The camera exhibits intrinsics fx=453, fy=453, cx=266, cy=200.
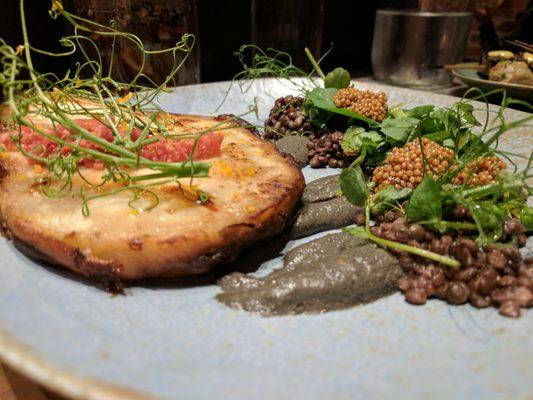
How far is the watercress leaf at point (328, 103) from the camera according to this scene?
2814 mm

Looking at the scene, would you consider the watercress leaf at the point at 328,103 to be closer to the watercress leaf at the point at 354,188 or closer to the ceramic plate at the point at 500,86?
the watercress leaf at the point at 354,188

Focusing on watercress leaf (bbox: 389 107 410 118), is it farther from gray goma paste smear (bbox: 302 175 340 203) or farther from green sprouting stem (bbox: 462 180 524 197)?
green sprouting stem (bbox: 462 180 524 197)

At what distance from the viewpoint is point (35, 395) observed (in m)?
1.50

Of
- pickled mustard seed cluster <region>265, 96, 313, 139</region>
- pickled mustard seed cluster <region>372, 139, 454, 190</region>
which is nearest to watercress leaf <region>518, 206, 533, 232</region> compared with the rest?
pickled mustard seed cluster <region>372, 139, 454, 190</region>

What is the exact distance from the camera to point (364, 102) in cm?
287

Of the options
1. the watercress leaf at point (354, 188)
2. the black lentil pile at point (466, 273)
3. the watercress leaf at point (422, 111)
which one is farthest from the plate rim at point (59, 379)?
the watercress leaf at point (422, 111)

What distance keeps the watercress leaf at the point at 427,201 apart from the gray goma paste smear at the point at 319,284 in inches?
9.1

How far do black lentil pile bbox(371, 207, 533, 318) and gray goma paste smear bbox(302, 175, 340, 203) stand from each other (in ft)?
1.95

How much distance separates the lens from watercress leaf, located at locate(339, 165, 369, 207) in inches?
86.0

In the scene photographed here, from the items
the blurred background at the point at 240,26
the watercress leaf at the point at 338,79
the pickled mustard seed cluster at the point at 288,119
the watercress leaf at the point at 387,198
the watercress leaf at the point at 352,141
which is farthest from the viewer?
the blurred background at the point at 240,26

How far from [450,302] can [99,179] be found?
1.48 meters

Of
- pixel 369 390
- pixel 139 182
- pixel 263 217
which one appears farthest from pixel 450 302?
pixel 139 182

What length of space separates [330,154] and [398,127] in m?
0.46

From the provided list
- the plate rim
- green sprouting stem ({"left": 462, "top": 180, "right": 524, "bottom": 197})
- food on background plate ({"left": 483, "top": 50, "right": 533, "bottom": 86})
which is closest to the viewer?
the plate rim
